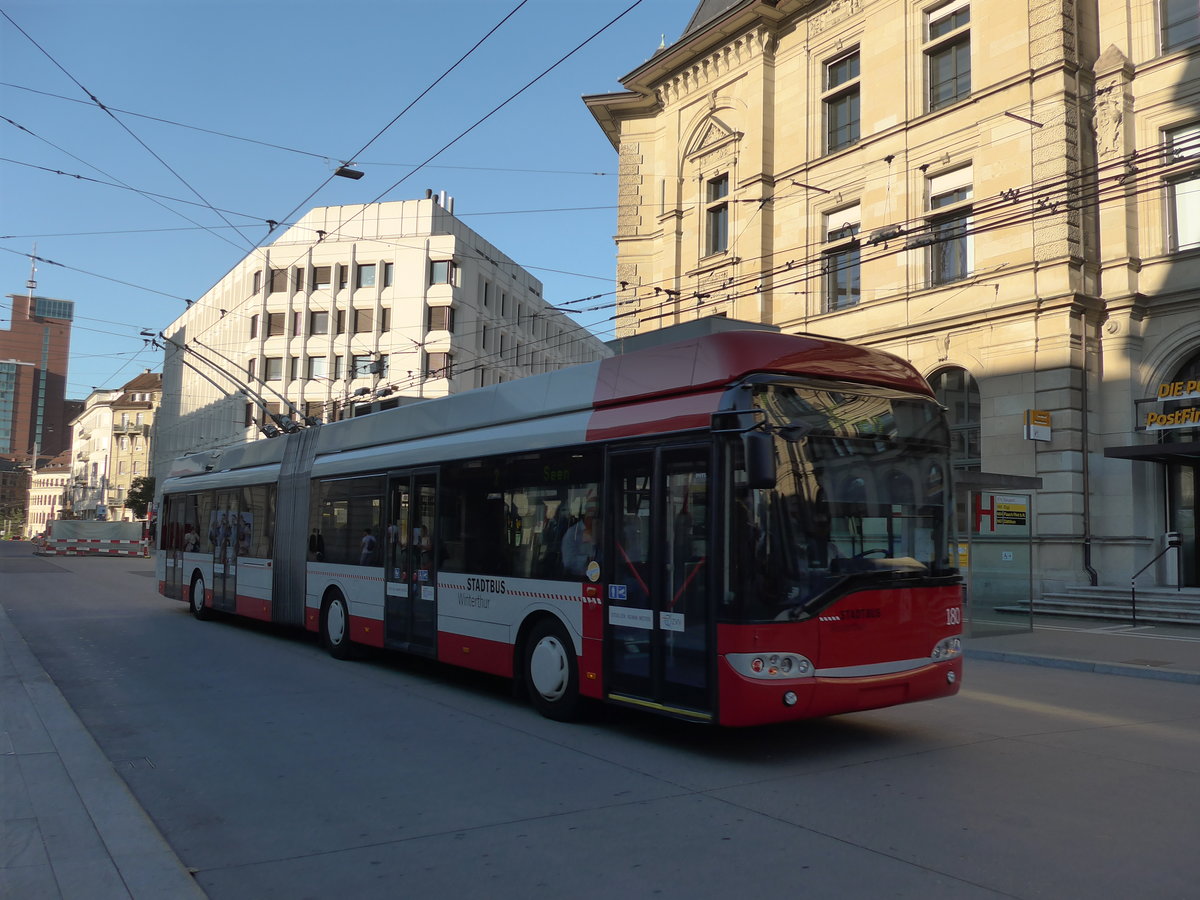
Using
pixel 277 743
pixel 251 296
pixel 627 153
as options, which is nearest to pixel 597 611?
pixel 277 743

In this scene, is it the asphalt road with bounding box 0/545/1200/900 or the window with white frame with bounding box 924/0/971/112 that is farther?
the window with white frame with bounding box 924/0/971/112

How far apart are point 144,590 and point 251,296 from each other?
115 ft

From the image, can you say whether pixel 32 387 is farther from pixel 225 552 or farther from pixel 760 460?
pixel 760 460

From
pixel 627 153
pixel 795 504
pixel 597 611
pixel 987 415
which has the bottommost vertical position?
pixel 597 611

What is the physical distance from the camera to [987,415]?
22594mm

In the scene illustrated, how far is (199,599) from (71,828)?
13615 millimetres

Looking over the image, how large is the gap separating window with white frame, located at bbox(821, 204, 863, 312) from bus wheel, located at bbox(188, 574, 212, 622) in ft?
55.9

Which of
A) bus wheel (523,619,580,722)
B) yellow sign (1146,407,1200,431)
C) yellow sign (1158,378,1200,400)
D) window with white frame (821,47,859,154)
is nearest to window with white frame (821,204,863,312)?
window with white frame (821,47,859,154)

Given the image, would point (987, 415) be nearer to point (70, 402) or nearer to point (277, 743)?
point (277, 743)

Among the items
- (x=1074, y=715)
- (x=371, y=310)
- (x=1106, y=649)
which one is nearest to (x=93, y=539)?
(x=371, y=310)

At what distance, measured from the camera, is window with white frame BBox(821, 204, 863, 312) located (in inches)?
1036

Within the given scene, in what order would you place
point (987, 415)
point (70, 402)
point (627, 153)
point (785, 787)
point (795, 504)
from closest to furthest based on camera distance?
point (785, 787) → point (795, 504) → point (987, 415) → point (627, 153) → point (70, 402)

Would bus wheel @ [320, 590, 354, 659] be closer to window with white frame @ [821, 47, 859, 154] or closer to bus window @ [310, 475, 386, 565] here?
bus window @ [310, 475, 386, 565]

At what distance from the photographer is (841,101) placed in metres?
27.8
